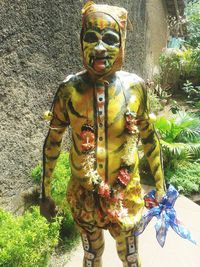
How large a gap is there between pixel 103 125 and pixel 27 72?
2.20 metres

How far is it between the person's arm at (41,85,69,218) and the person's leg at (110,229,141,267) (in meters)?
0.45

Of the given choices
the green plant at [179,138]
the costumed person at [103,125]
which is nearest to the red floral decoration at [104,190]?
the costumed person at [103,125]

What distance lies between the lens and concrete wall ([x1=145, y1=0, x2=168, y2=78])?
31.2 feet

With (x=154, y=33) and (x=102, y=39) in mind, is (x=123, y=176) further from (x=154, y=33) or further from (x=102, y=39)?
(x=154, y=33)

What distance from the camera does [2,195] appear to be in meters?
4.02

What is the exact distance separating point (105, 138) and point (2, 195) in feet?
6.77

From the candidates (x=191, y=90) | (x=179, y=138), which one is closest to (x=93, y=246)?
(x=179, y=138)

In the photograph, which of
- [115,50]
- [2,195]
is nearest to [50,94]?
[2,195]

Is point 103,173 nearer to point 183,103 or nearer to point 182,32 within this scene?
point 183,103

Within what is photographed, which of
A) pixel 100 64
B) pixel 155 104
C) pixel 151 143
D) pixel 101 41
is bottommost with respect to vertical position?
pixel 155 104

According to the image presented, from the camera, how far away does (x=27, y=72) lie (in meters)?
4.25

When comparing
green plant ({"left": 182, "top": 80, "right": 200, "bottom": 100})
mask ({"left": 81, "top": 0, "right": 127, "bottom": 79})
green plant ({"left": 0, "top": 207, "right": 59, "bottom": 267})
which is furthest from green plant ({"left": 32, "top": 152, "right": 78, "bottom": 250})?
green plant ({"left": 182, "top": 80, "right": 200, "bottom": 100})

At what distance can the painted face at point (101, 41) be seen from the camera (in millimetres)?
2164

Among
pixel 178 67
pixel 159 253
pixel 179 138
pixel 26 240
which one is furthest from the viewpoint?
pixel 178 67
